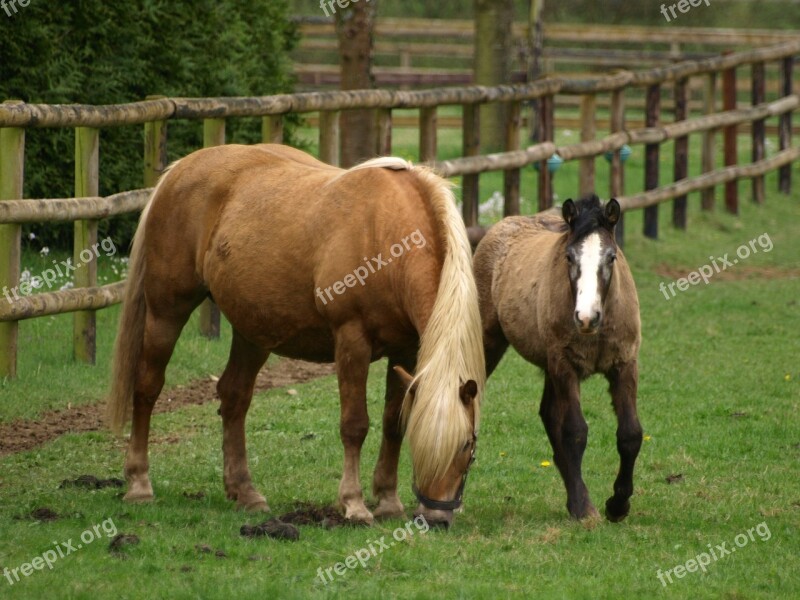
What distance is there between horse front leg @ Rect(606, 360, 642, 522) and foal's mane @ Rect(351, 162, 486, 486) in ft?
2.71

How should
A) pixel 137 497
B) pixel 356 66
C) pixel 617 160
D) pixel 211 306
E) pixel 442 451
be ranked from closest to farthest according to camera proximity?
pixel 442 451
pixel 137 497
pixel 211 306
pixel 356 66
pixel 617 160

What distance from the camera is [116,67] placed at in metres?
10.4

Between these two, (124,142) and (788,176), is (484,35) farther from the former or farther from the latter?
(124,142)

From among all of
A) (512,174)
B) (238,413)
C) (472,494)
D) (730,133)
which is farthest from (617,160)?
(238,413)

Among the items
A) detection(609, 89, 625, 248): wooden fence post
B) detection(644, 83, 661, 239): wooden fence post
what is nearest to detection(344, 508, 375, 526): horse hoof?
detection(609, 89, 625, 248): wooden fence post

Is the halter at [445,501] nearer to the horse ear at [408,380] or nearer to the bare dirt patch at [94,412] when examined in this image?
the horse ear at [408,380]

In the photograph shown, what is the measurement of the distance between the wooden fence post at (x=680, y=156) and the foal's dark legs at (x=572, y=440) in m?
9.82

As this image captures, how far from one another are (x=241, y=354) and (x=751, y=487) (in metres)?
2.72

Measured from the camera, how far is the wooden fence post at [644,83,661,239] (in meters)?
14.7

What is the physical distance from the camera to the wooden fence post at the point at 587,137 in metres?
13.9

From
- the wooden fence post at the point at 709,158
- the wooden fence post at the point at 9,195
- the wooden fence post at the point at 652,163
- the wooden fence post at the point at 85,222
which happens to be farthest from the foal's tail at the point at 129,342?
the wooden fence post at the point at 709,158

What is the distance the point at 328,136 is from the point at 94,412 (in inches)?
140

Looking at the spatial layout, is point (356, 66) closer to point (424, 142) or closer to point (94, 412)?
point (424, 142)

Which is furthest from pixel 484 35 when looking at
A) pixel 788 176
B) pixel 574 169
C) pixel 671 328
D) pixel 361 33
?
pixel 671 328
